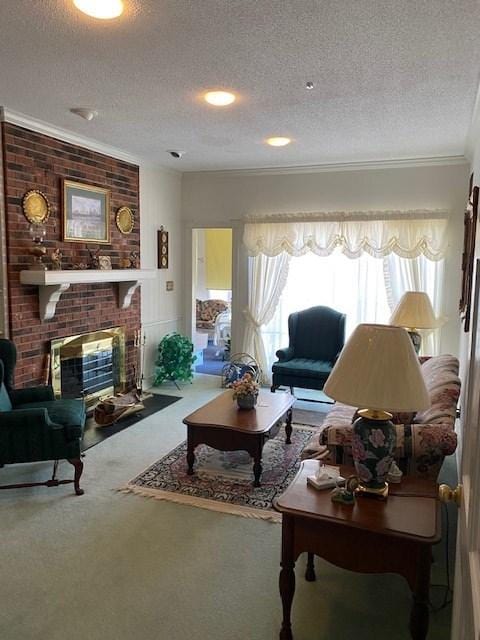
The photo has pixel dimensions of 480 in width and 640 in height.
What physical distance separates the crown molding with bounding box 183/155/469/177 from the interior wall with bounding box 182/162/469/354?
22 mm

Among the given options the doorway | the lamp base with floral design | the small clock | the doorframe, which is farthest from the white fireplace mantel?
the doorway

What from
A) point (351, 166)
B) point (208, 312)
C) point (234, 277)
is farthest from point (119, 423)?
point (208, 312)

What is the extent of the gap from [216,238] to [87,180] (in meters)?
4.23

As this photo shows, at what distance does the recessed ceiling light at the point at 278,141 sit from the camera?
14.6 feet

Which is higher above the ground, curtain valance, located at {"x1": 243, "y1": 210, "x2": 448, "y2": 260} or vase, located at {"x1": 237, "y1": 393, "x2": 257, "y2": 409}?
curtain valance, located at {"x1": 243, "y1": 210, "x2": 448, "y2": 260}

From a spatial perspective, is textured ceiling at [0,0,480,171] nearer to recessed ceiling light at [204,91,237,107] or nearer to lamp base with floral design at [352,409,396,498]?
recessed ceiling light at [204,91,237,107]

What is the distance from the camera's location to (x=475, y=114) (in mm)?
3494

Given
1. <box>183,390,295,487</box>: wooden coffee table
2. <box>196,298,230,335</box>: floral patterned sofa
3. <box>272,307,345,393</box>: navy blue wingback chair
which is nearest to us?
<box>183,390,295,487</box>: wooden coffee table

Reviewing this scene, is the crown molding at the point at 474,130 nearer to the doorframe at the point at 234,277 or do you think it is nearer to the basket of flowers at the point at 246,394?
the basket of flowers at the point at 246,394

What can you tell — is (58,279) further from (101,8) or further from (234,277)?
(234,277)

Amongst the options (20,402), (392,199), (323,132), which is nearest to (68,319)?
(20,402)

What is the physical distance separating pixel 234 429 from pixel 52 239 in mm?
2439

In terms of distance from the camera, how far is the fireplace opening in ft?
14.9

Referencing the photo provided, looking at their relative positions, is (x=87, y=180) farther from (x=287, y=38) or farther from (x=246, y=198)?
(x=287, y=38)
